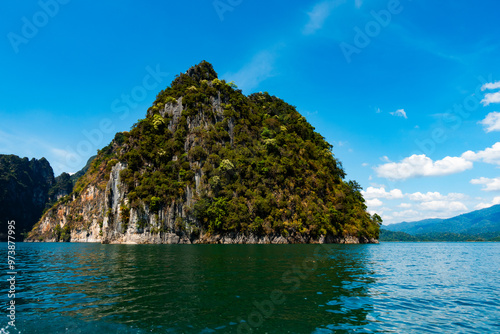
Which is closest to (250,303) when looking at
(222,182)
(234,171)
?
(222,182)

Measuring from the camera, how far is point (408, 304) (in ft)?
44.9

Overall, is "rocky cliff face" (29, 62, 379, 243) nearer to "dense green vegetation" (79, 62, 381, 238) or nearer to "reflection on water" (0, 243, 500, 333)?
"dense green vegetation" (79, 62, 381, 238)

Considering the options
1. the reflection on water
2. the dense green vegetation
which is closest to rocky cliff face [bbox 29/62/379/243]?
the dense green vegetation

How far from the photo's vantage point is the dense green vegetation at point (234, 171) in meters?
74.8

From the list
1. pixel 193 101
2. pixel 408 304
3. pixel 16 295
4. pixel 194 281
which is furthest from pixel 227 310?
pixel 193 101

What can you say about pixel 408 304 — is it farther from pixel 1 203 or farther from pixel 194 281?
pixel 1 203

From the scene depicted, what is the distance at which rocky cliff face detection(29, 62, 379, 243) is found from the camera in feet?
243

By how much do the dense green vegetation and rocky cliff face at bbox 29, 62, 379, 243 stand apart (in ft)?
1.00

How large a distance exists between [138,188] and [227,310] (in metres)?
70.9

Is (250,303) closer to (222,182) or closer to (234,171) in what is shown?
(222,182)

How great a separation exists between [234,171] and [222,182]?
5.55 m

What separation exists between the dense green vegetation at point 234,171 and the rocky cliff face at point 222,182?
31 centimetres

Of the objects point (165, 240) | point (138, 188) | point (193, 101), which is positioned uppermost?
point (193, 101)

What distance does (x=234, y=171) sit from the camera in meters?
80.9
